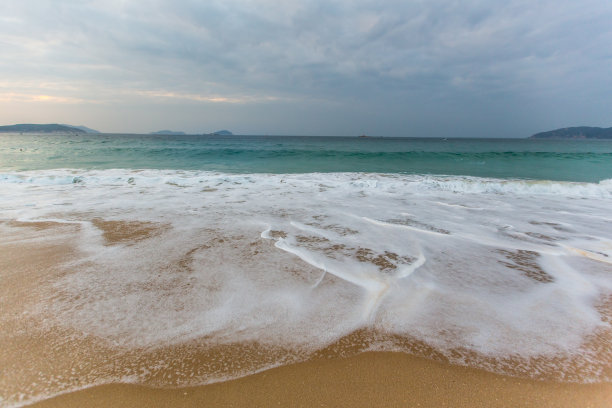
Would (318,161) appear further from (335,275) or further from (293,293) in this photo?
(293,293)

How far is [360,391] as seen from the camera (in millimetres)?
1611

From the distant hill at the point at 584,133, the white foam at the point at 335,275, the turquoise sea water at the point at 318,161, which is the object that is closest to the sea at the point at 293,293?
the white foam at the point at 335,275

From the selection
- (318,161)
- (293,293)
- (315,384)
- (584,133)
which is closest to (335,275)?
(293,293)

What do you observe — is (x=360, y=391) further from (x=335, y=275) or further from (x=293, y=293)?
(x=335, y=275)

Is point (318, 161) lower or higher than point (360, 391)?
higher

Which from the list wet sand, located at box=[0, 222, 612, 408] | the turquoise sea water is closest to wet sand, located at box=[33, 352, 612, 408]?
wet sand, located at box=[0, 222, 612, 408]

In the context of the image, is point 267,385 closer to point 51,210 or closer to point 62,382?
point 62,382

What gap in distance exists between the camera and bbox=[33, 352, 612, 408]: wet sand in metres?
1.54

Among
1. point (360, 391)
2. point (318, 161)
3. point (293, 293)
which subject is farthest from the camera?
point (318, 161)

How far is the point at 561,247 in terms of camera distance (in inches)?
160

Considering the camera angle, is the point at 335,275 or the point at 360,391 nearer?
the point at 360,391

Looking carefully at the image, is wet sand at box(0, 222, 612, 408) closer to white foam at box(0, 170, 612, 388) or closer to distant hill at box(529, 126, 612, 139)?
white foam at box(0, 170, 612, 388)

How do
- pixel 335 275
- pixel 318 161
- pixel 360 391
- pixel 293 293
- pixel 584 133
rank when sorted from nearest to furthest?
pixel 360 391, pixel 293 293, pixel 335 275, pixel 318 161, pixel 584 133

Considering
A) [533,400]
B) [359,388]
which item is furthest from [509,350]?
[359,388]
